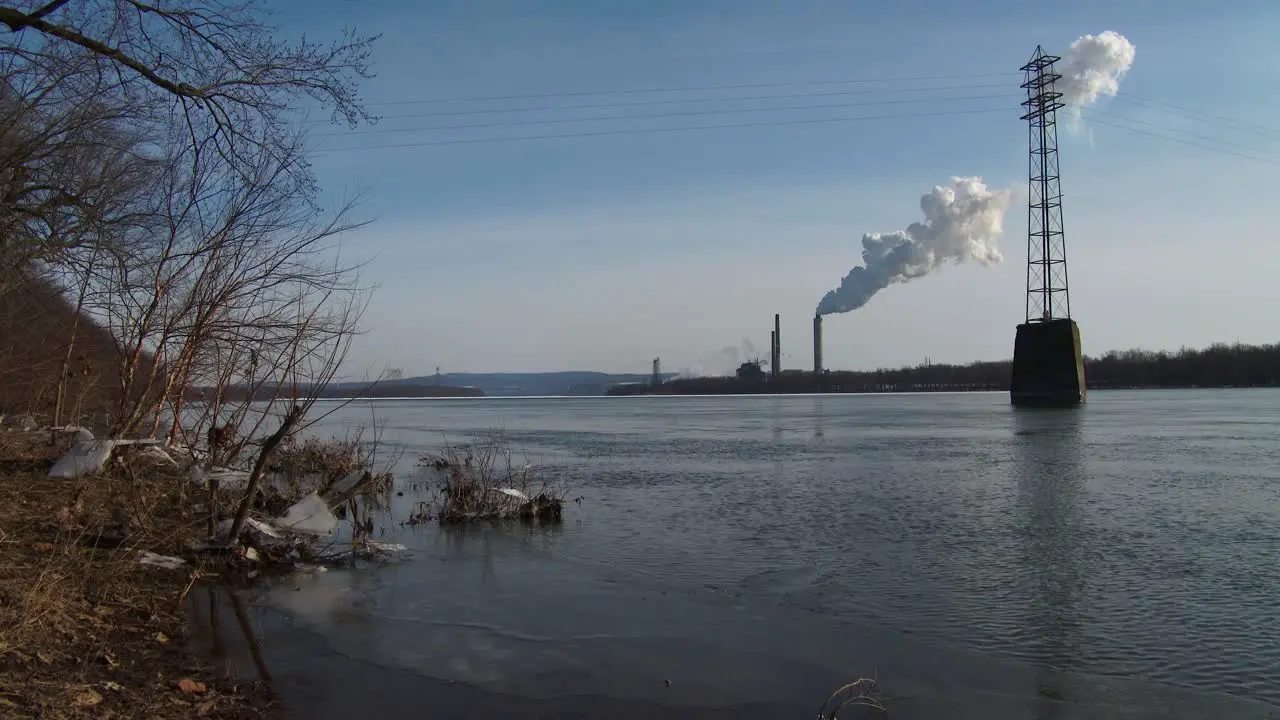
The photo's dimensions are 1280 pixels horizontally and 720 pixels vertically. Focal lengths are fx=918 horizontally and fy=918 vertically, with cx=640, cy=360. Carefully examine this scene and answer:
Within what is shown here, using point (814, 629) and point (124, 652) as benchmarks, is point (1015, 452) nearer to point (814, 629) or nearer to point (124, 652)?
point (814, 629)

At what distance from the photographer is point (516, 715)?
17.2 ft

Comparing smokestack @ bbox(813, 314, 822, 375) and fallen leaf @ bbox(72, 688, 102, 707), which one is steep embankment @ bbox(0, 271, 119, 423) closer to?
fallen leaf @ bbox(72, 688, 102, 707)

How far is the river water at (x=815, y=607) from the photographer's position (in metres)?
5.74

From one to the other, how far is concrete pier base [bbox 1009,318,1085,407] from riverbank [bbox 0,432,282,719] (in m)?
53.9

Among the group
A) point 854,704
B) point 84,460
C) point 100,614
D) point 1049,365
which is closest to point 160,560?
point 100,614

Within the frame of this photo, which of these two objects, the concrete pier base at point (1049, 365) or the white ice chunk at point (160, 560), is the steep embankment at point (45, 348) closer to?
the white ice chunk at point (160, 560)

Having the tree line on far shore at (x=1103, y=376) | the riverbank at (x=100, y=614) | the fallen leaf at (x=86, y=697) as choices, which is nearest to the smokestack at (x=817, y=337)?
the tree line on far shore at (x=1103, y=376)

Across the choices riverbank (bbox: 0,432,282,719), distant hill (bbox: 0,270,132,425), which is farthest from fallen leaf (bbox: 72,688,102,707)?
distant hill (bbox: 0,270,132,425)

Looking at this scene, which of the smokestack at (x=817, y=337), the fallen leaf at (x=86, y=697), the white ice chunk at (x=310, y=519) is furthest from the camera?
the smokestack at (x=817, y=337)

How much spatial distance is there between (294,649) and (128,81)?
14.3 feet

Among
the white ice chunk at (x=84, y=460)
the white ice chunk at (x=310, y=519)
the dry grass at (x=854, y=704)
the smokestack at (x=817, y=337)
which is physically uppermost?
the smokestack at (x=817, y=337)

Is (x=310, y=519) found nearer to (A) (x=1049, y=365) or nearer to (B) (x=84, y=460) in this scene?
(B) (x=84, y=460)

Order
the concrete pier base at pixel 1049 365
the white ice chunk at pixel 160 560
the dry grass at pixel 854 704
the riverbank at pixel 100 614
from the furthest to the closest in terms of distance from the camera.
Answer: the concrete pier base at pixel 1049 365
the white ice chunk at pixel 160 560
the dry grass at pixel 854 704
the riverbank at pixel 100 614

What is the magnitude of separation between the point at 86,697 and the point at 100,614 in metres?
1.94
